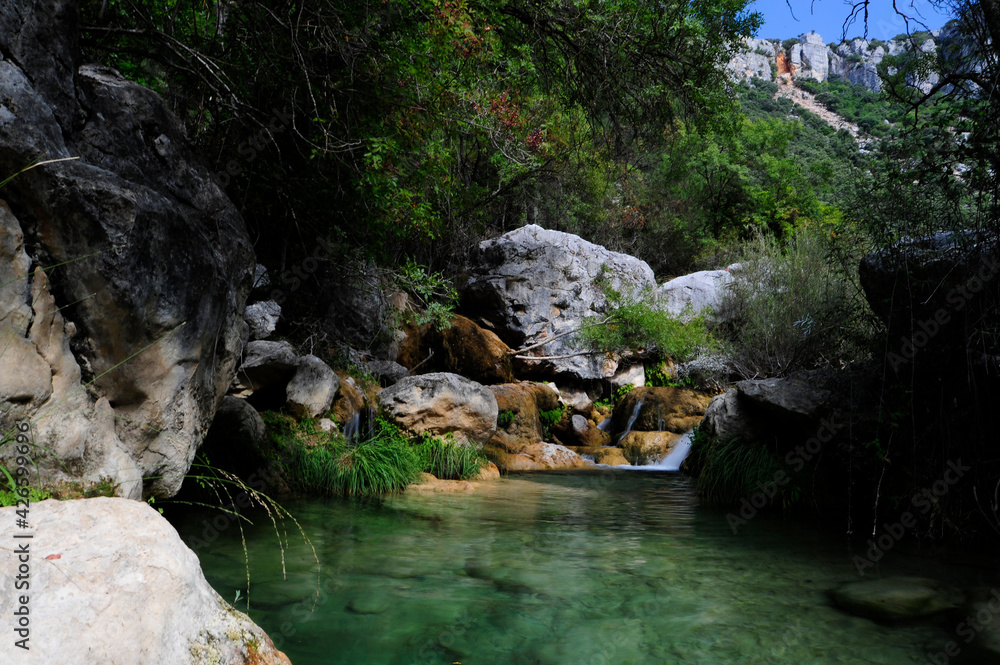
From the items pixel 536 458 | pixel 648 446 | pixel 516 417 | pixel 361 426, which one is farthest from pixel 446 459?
pixel 648 446

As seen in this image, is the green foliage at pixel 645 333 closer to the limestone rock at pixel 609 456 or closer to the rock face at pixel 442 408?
the limestone rock at pixel 609 456

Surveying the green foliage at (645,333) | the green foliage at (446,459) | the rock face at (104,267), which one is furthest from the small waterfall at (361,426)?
the green foliage at (645,333)

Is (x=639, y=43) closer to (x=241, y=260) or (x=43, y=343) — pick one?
(x=241, y=260)

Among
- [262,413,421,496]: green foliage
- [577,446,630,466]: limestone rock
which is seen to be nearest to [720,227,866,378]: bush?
→ [577,446,630,466]: limestone rock

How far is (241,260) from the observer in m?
4.82

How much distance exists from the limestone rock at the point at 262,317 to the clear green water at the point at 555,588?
374 cm

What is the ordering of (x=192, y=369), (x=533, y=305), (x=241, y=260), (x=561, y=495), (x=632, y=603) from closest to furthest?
(x=192, y=369) < (x=632, y=603) < (x=241, y=260) < (x=561, y=495) < (x=533, y=305)

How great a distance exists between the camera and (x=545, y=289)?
1717 centimetres

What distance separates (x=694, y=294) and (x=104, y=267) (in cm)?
1675

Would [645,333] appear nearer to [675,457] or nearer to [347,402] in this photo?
[675,457]

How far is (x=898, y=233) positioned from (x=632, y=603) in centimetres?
439

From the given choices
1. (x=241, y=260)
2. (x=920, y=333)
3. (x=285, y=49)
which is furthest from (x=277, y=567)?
(x=920, y=333)

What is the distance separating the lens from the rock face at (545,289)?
16.4 m

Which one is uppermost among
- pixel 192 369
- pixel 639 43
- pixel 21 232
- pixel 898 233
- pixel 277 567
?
pixel 639 43
